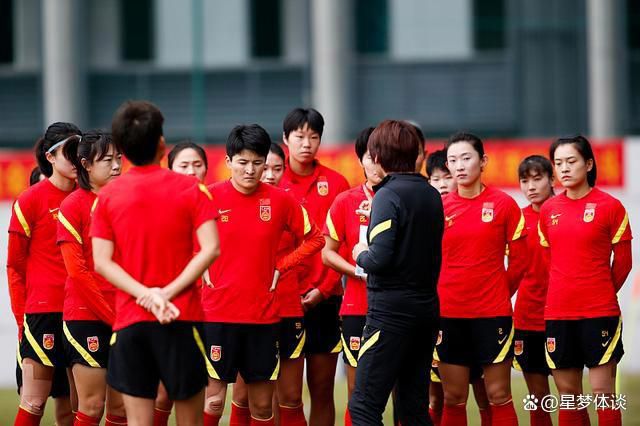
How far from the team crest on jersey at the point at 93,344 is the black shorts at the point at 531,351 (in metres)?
2.70

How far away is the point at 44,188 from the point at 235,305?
121 centimetres

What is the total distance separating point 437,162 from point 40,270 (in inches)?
96.9

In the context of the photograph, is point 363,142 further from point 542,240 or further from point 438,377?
point 438,377

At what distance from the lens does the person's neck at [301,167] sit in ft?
23.9

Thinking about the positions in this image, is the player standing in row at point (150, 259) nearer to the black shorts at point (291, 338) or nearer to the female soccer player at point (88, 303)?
the female soccer player at point (88, 303)

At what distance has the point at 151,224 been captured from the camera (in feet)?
16.1

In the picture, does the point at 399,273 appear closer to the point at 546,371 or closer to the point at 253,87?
the point at 546,371

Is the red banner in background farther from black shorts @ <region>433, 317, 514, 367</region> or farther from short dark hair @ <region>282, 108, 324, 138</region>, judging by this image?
black shorts @ <region>433, 317, 514, 367</region>

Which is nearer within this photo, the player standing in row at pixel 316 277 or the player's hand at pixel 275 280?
the player's hand at pixel 275 280

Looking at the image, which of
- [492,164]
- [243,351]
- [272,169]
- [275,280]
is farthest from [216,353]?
[492,164]

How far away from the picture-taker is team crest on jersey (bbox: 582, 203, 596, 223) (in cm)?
668

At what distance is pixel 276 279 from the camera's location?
637 centimetres

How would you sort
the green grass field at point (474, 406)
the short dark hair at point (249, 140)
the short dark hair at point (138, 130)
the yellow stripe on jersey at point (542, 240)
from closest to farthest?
the short dark hair at point (138, 130) < the short dark hair at point (249, 140) < the yellow stripe on jersey at point (542, 240) < the green grass field at point (474, 406)

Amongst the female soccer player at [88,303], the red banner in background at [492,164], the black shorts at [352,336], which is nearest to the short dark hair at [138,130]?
the female soccer player at [88,303]
